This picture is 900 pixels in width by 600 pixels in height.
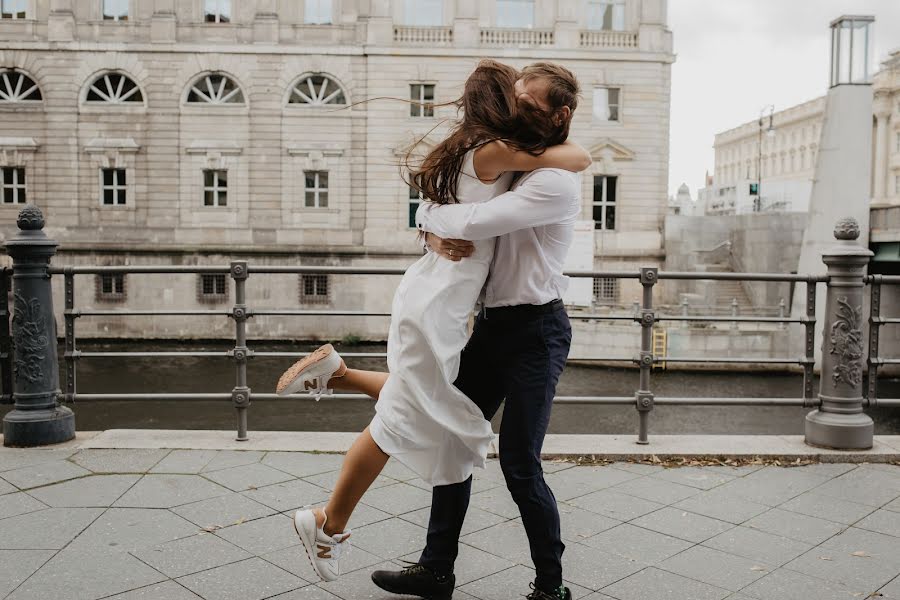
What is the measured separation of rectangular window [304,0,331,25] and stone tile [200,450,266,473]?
105 feet

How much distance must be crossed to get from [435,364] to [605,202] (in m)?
33.7

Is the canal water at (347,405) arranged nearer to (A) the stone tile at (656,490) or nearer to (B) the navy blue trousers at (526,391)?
(A) the stone tile at (656,490)

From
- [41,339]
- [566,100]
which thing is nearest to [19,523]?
[41,339]

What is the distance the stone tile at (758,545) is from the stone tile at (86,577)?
2.33 m

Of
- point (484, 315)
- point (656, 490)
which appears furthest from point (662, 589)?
point (656, 490)

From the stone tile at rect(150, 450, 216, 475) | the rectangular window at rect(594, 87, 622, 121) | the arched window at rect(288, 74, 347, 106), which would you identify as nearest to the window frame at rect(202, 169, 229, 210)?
the arched window at rect(288, 74, 347, 106)

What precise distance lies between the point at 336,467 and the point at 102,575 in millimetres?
1813

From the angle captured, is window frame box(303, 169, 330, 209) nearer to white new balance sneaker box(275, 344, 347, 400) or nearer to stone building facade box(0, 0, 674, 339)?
stone building facade box(0, 0, 674, 339)

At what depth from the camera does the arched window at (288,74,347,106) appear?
34.9m

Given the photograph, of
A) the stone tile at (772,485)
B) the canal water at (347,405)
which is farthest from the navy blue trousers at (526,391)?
the canal water at (347,405)

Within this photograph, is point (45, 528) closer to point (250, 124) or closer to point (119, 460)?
point (119, 460)

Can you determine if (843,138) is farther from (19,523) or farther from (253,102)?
(19,523)

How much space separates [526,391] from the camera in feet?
10.00

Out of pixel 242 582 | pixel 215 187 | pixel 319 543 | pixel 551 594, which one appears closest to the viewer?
pixel 319 543
